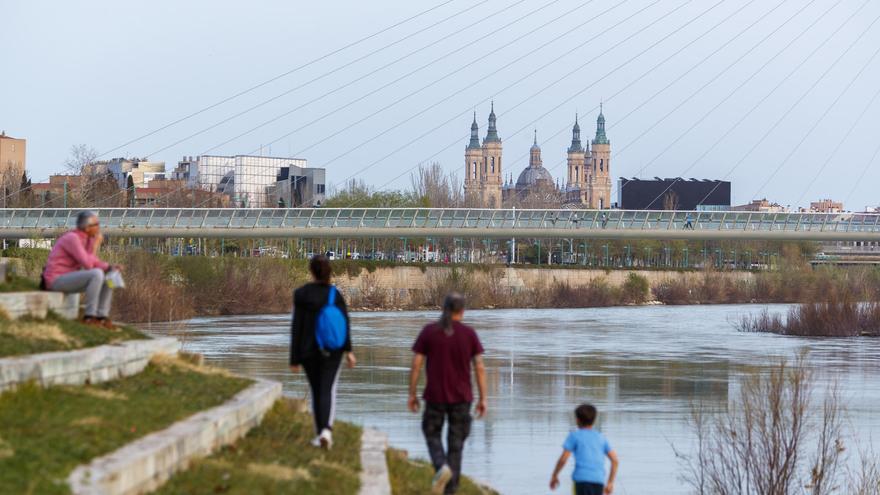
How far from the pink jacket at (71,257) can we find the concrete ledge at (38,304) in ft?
0.87

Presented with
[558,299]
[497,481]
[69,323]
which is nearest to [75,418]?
[69,323]

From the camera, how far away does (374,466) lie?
13094 millimetres

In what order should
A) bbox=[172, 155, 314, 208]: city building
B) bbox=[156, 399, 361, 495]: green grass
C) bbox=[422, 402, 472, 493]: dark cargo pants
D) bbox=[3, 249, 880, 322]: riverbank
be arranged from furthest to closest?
bbox=[172, 155, 314, 208]: city building
bbox=[3, 249, 880, 322]: riverbank
bbox=[422, 402, 472, 493]: dark cargo pants
bbox=[156, 399, 361, 495]: green grass

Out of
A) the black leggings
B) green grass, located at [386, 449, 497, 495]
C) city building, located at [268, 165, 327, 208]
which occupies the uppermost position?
city building, located at [268, 165, 327, 208]

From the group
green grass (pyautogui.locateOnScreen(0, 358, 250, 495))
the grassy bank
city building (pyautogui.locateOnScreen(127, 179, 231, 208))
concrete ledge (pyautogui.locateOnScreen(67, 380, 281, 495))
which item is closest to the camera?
concrete ledge (pyautogui.locateOnScreen(67, 380, 281, 495))

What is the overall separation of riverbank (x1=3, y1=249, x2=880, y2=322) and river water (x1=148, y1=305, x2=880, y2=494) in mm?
2918

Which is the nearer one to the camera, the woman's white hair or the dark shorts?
the dark shorts

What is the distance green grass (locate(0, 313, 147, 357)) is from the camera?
13.3m

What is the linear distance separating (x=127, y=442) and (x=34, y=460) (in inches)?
46.2

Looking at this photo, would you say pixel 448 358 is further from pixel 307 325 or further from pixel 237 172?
pixel 237 172

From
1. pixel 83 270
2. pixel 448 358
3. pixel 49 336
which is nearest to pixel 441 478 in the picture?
pixel 448 358

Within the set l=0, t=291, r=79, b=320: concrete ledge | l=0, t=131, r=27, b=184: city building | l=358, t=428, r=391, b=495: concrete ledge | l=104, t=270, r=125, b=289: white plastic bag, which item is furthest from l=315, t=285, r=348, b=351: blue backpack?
l=0, t=131, r=27, b=184: city building

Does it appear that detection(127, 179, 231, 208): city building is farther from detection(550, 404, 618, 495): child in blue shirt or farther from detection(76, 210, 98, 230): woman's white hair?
detection(550, 404, 618, 495): child in blue shirt

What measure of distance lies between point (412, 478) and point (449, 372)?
2199 millimetres
